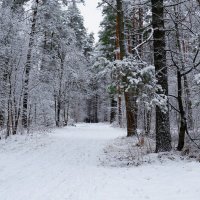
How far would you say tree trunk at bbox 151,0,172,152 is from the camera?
1067cm

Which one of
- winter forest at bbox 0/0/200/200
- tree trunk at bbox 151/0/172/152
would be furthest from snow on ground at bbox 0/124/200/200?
tree trunk at bbox 151/0/172/152

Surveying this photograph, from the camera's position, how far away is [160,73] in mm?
10789

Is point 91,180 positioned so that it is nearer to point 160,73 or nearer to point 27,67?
point 160,73

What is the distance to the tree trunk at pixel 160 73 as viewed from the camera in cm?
1067

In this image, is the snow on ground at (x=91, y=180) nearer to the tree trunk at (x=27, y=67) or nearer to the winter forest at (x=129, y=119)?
the winter forest at (x=129, y=119)

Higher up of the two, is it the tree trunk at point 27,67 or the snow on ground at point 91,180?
the tree trunk at point 27,67

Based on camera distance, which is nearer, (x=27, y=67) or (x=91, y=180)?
(x=91, y=180)

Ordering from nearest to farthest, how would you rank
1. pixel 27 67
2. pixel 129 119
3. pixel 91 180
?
→ pixel 91 180, pixel 129 119, pixel 27 67

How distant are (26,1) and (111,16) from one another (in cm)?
689

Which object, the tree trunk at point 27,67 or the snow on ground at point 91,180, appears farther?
the tree trunk at point 27,67

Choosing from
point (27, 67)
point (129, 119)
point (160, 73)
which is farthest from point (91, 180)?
point (27, 67)

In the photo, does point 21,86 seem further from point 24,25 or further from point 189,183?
point 189,183

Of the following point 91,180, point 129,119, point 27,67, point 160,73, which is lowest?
point 91,180

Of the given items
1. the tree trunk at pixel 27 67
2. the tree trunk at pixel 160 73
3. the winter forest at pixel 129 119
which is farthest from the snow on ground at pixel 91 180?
the tree trunk at pixel 27 67
